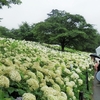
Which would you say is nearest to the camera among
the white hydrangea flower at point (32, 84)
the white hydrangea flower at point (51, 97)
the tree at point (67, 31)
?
the white hydrangea flower at point (51, 97)

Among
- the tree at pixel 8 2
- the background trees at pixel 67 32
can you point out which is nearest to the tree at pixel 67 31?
the background trees at pixel 67 32

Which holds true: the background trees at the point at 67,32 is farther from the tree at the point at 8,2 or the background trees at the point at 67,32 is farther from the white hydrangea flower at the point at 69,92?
the white hydrangea flower at the point at 69,92

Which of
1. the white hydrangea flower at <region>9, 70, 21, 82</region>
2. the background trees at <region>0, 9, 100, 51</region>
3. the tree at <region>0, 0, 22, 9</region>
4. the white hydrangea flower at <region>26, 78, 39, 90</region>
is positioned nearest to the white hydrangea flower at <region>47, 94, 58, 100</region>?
the white hydrangea flower at <region>26, 78, 39, 90</region>

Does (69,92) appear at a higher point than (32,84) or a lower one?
lower

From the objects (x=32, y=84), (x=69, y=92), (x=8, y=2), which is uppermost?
(x=8, y=2)

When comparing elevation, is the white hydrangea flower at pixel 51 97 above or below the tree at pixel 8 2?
below

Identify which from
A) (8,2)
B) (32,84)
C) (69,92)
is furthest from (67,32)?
(32,84)

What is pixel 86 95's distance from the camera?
8.34 m

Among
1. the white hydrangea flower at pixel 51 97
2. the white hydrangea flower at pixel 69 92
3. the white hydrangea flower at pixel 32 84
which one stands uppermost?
the white hydrangea flower at pixel 32 84

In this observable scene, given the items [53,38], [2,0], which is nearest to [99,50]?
[2,0]

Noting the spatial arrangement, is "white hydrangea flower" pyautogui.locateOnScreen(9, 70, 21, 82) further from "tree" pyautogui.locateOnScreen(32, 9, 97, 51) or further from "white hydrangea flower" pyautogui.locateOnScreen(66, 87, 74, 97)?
"tree" pyautogui.locateOnScreen(32, 9, 97, 51)

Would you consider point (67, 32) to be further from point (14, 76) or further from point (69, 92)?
point (14, 76)

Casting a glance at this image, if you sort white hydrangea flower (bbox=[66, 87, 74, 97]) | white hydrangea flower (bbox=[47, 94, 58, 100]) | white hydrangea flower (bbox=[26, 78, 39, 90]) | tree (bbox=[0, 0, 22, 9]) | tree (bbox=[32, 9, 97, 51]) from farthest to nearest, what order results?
tree (bbox=[32, 9, 97, 51]) < tree (bbox=[0, 0, 22, 9]) < white hydrangea flower (bbox=[66, 87, 74, 97]) < white hydrangea flower (bbox=[26, 78, 39, 90]) < white hydrangea flower (bbox=[47, 94, 58, 100])

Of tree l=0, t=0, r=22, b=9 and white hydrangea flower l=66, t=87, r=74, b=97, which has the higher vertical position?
tree l=0, t=0, r=22, b=9
